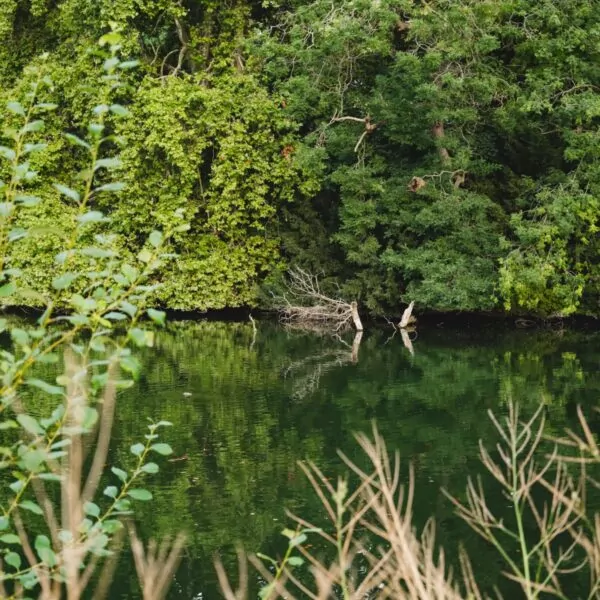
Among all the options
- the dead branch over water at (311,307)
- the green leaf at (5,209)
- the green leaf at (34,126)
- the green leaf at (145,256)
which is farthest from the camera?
the dead branch over water at (311,307)

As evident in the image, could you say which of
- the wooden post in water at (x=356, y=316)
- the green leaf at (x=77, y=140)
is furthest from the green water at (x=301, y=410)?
the green leaf at (x=77, y=140)

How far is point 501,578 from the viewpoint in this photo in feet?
31.0

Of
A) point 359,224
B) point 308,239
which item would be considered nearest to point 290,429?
point 359,224

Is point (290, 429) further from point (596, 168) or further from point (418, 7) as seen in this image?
point (418, 7)

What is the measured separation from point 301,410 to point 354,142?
9447 millimetres

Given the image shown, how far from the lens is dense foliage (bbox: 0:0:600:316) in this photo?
848 inches

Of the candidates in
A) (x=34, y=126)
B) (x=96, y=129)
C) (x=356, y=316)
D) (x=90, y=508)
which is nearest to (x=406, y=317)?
(x=356, y=316)

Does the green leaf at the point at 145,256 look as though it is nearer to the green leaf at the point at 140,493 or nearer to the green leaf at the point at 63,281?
the green leaf at the point at 63,281

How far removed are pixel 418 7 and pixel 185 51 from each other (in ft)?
24.9

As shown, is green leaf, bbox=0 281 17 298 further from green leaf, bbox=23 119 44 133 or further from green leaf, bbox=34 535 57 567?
green leaf, bbox=34 535 57 567

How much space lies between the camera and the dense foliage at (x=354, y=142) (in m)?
21.5

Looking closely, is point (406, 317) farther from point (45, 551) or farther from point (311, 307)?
point (45, 551)

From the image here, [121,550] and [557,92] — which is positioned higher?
[557,92]

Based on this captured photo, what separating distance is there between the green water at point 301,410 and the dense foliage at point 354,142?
1694 millimetres
